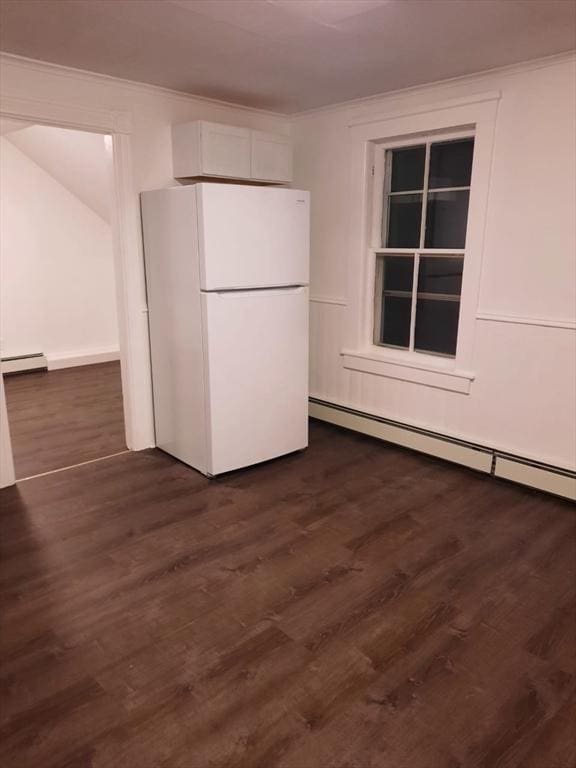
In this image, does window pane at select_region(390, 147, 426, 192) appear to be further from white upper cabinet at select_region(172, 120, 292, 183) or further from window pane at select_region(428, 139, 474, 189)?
white upper cabinet at select_region(172, 120, 292, 183)

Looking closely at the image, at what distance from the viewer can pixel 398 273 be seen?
3.75 metres

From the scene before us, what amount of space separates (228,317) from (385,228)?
1.40 m

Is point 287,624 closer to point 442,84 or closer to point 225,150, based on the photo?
point 225,150

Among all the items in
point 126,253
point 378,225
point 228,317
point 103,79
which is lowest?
point 228,317

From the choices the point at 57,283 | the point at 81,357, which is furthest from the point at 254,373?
the point at 57,283

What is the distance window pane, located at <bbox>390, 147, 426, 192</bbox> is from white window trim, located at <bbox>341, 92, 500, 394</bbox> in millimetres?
85

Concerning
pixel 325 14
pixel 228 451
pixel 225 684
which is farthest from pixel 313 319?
pixel 225 684

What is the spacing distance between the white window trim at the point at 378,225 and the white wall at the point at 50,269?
296cm

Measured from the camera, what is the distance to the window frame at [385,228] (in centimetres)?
329

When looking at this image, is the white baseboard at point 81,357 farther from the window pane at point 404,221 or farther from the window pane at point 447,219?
the window pane at point 447,219

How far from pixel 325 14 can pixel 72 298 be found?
15.3 feet

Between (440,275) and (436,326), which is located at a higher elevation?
(440,275)

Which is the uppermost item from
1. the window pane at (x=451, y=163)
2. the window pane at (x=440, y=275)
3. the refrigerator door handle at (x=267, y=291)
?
the window pane at (x=451, y=163)

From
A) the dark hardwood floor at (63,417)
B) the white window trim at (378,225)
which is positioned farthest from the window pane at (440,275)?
the dark hardwood floor at (63,417)
